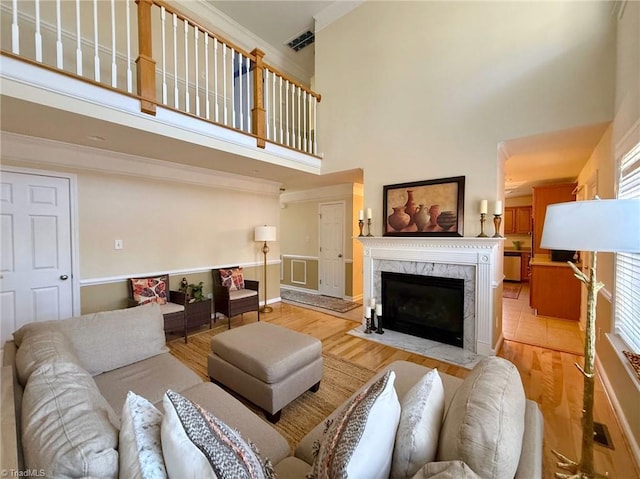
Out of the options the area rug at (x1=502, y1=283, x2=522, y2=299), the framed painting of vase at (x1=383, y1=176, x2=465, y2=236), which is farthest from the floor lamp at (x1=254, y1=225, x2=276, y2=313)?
the area rug at (x1=502, y1=283, x2=522, y2=299)

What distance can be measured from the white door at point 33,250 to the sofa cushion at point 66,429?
8.64 feet

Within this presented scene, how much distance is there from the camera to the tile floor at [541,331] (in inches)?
130

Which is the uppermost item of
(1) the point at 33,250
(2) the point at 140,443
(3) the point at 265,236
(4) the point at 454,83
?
(4) the point at 454,83

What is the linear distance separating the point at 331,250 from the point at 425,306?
8.64 feet

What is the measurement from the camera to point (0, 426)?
2.91 feet

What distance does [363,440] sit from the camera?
0.82m

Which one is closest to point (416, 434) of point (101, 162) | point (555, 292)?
point (101, 162)

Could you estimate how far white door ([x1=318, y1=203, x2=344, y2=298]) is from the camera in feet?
18.4

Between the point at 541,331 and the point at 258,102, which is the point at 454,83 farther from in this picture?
the point at 541,331

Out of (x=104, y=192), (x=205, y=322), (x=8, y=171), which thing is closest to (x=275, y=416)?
(x=205, y=322)

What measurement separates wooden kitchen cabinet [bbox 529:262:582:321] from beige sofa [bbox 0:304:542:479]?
3.94 meters

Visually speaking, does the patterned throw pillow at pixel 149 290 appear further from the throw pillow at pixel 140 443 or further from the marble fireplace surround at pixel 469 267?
the marble fireplace surround at pixel 469 267

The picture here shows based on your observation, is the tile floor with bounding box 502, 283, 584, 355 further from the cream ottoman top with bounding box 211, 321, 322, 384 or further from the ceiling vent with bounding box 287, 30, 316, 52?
the ceiling vent with bounding box 287, 30, 316, 52

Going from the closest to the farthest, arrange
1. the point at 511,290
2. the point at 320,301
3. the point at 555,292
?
1. the point at 555,292
2. the point at 320,301
3. the point at 511,290
